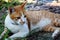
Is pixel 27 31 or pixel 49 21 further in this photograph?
pixel 49 21

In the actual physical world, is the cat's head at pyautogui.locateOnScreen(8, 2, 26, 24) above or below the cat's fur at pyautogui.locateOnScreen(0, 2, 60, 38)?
above

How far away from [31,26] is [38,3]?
638 mm

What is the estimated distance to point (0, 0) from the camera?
10.2 feet

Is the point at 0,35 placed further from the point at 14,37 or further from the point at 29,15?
the point at 29,15

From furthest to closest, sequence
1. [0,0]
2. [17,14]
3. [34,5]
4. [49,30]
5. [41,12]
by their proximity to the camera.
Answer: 1. [0,0]
2. [34,5]
3. [41,12]
4. [49,30]
5. [17,14]

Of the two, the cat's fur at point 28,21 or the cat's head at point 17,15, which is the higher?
the cat's head at point 17,15

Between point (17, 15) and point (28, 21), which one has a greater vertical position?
point (17, 15)

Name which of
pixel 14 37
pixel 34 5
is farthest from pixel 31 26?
pixel 34 5

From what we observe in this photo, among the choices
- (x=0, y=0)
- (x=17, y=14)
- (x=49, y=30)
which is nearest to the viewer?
(x=17, y=14)

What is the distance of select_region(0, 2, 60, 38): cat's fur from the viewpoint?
2105mm

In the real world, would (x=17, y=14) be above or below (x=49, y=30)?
above

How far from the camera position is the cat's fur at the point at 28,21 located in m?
2.11

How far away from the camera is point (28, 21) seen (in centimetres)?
232

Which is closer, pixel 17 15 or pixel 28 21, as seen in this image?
pixel 17 15
